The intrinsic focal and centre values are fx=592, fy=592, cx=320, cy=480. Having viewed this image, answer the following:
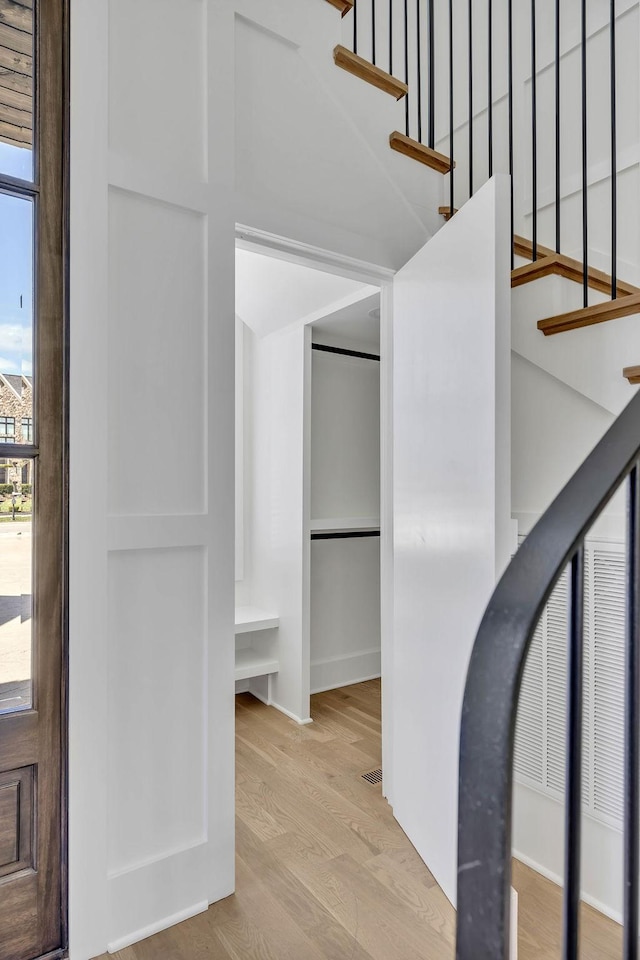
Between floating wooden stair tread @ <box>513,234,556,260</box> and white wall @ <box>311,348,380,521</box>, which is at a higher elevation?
floating wooden stair tread @ <box>513,234,556,260</box>

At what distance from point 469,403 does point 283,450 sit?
1.57 metres

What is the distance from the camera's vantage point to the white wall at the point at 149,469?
4.86 feet

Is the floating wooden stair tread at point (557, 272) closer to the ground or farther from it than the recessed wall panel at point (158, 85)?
closer to the ground

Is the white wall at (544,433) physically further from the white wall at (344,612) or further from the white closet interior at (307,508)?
the white wall at (344,612)

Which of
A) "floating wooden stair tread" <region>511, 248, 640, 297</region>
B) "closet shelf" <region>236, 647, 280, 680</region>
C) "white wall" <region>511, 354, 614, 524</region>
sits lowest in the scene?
"closet shelf" <region>236, 647, 280, 680</region>

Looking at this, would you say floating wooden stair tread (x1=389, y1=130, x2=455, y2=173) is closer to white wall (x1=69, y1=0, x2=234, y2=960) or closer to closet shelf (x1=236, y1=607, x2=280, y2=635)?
white wall (x1=69, y1=0, x2=234, y2=960)

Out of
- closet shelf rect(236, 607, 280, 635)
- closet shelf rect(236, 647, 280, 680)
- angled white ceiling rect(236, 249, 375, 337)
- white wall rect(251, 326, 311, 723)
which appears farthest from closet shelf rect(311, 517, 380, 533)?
angled white ceiling rect(236, 249, 375, 337)

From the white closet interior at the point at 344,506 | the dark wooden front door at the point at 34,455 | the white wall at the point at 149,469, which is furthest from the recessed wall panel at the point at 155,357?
the white closet interior at the point at 344,506

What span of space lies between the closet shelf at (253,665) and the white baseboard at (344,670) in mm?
299

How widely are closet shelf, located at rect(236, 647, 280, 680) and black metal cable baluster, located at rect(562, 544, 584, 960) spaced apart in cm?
247

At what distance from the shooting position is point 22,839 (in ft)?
4.67

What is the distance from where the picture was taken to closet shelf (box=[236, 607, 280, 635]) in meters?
2.97

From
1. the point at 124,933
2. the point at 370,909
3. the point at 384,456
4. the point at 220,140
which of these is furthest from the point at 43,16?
the point at 370,909

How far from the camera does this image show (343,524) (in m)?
3.40
